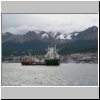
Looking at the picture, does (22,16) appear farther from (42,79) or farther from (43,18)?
(42,79)

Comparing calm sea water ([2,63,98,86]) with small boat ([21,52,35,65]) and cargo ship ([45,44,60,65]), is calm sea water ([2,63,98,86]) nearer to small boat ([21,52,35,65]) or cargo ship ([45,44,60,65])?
small boat ([21,52,35,65])

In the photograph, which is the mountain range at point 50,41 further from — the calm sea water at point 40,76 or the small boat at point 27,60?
the calm sea water at point 40,76

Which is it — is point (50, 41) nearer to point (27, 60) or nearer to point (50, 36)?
point (50, 36)

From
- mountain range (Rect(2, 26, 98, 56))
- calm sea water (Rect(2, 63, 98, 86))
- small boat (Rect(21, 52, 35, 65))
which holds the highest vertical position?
mountain range (Rect(2, 26, 98, 56))

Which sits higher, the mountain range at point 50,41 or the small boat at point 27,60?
the mountain range at point 50,41

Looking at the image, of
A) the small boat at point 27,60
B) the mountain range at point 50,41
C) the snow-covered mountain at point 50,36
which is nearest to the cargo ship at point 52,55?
the mountain range at point 50,41

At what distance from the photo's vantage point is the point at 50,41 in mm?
7219

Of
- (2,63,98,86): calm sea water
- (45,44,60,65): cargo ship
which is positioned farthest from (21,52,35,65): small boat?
(45,44,60,65): cargo ship

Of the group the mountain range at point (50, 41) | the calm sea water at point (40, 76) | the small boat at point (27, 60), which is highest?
the mountain range at point (50, 41)

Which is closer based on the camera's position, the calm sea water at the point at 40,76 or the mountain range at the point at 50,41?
the calm sea water at the point at 40,76

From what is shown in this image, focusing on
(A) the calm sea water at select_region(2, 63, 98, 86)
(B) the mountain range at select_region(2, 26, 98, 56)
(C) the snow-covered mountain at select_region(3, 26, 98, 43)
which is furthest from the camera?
(C) the snow-covered mountain at select_region(3, 26, 98, 43)

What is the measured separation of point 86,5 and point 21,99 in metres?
2.21

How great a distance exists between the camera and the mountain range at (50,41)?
702cm

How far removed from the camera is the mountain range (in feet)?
23.0
